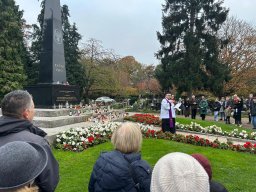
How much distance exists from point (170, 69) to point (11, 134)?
100 ft

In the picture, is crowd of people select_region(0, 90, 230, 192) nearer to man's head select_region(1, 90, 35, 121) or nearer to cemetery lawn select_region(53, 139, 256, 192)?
man's head select_region(1, 90, 35, 121)

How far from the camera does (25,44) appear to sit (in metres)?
39.4

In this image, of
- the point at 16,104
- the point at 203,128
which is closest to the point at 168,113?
the point at 203,128

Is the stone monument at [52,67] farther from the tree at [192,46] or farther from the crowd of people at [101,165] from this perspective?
the tree at [192,46]

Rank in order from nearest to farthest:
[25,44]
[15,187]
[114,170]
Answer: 1. [15,187]
2. [114,170]
3. [25,44]

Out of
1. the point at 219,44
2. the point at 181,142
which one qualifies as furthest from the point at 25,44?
the point at 181,142

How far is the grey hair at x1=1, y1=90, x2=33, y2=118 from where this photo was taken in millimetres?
3086

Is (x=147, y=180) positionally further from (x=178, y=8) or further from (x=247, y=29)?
(x=247, y=29)

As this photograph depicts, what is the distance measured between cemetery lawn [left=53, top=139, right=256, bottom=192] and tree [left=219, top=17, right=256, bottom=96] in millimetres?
30849

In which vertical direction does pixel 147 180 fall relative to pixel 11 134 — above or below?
below

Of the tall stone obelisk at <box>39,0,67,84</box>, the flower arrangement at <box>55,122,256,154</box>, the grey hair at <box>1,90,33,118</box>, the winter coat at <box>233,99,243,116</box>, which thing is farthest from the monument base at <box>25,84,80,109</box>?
the grey hair at <box>1,90,33,118</box>

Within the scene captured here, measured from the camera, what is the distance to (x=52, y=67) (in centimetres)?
1502

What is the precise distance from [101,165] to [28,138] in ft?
2.56

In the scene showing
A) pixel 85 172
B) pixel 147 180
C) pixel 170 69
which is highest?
pixel 170 69
